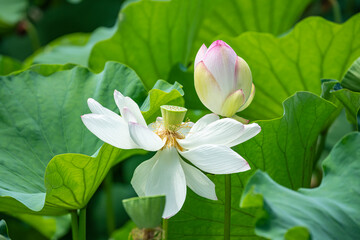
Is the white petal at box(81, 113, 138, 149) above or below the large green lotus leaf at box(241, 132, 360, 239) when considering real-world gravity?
above

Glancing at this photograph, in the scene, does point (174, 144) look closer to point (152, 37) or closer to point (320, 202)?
point (320, 202)

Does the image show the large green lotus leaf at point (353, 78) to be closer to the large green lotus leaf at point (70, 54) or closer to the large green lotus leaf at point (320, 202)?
the large green lotus leaf at point (320, 202)

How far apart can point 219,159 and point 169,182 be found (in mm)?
73

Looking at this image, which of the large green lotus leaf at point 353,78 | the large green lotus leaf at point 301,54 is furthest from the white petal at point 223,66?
the large green lotus leaf at point 301,54

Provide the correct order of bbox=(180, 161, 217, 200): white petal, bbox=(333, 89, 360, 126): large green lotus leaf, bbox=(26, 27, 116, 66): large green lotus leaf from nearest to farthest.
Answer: bbox=(180, 161, 217, 200): white petal < bbox=(333, 89, 360, 126): large green lotus leaf < bbox=(26, 27, 116, 66): large green lotus leaf

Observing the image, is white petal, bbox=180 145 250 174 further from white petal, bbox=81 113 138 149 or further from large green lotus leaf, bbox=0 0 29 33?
large green lotus leaf, bbox=0 0 29 33

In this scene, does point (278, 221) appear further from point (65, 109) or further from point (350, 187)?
point (65, 109)

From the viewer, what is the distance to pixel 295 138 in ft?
2.63

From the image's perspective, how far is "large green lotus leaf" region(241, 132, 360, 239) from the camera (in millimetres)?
547

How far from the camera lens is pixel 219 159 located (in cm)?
60

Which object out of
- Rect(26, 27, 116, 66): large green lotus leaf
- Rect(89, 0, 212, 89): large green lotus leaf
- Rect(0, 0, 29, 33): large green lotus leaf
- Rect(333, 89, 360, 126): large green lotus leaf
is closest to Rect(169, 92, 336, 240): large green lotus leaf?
Rect(333, 89, 360, 126): large green lotus leaf

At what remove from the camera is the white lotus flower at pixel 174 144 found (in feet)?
1.98

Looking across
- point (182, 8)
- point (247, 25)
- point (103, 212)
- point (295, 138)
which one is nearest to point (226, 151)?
point (295, 138)

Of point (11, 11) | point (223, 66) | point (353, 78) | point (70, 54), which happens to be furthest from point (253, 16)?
point (11, 11)
